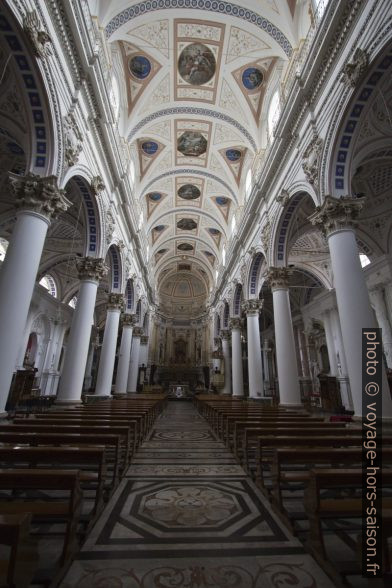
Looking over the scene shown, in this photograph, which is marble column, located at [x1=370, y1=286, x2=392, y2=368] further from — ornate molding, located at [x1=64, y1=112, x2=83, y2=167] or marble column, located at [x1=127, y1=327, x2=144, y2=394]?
marble column, located at [x1=127, y1=327, x2=144, y2=394]

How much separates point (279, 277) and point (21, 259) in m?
8.53

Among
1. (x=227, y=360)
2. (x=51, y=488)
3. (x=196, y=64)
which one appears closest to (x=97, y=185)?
(x=196, y=64)

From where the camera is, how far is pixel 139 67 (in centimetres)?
1241

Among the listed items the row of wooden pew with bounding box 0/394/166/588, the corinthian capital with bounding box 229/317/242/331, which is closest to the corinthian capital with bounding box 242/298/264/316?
the corinthian capital with bounding box 229/317/242/331

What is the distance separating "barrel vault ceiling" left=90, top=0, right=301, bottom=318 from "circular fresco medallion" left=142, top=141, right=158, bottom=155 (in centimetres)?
6

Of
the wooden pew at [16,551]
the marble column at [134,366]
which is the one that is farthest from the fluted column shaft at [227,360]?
the wooden pew at [16,551]

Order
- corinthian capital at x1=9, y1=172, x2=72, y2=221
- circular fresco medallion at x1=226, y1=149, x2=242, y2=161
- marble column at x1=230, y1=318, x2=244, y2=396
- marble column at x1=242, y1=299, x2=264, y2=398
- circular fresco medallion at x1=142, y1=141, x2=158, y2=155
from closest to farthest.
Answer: corinthian capital at x1=9, y1=172, x2=72, y2=221, marble column at x1=242, y1=299, x2=264, y2=398, circular fresco medallion at x1=142, y1=141, x2=158, y2=155, circular fresco medallion at x1=226, y1=149, x2=242, y2=161, marble column at x1=230, y1=318, x2=244, y2=396

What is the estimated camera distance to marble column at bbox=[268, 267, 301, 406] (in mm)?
9242

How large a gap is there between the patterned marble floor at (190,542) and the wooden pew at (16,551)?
2.62 ft

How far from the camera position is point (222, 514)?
9.73 ft

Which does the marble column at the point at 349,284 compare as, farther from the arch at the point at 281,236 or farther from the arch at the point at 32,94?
the arch at the point at 32,94

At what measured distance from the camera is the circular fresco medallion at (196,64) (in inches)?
474

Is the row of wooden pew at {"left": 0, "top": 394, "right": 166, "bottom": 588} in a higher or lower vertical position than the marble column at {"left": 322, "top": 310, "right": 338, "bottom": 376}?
lower

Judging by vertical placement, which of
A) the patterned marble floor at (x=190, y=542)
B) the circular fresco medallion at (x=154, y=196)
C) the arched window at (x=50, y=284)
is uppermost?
the circular fresco medallion at (x=154, y=196)
